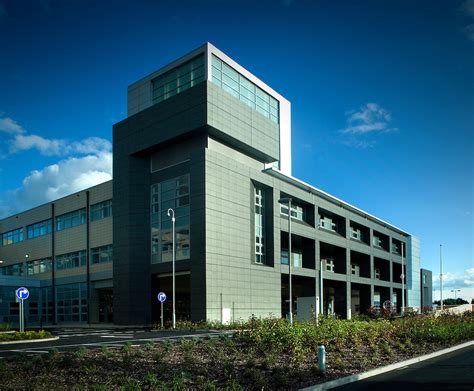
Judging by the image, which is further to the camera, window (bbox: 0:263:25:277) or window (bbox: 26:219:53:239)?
window (bbox: 0:263:25:277)

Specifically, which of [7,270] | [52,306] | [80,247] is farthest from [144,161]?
[7,270]

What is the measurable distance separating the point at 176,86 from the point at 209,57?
4777 mm

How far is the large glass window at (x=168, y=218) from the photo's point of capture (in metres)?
45.1

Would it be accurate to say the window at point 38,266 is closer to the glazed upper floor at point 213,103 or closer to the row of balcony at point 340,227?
the glazed upper floor at point 213,103

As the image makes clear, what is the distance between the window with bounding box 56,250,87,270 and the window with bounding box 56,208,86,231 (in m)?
3.37

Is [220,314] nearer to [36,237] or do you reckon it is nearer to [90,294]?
[90,294]

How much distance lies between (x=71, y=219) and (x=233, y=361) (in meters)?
48.6

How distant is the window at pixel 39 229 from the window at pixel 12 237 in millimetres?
2357

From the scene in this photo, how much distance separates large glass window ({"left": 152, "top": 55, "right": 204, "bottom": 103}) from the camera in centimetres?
4612

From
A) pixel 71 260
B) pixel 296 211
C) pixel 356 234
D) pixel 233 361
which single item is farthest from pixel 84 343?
pixel 356 234

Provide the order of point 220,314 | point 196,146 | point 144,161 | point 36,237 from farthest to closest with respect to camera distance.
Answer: point 36,237 → point 144,161 → point 196,146 → point 220,314

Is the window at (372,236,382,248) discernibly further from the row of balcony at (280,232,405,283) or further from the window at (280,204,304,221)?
the window at (280,204,304,221)

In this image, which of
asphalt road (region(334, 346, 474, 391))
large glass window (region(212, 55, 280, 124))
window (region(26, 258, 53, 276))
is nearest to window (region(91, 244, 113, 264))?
window (region(26, 258, 53, 276))

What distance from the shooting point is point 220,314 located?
4250 centimetres
